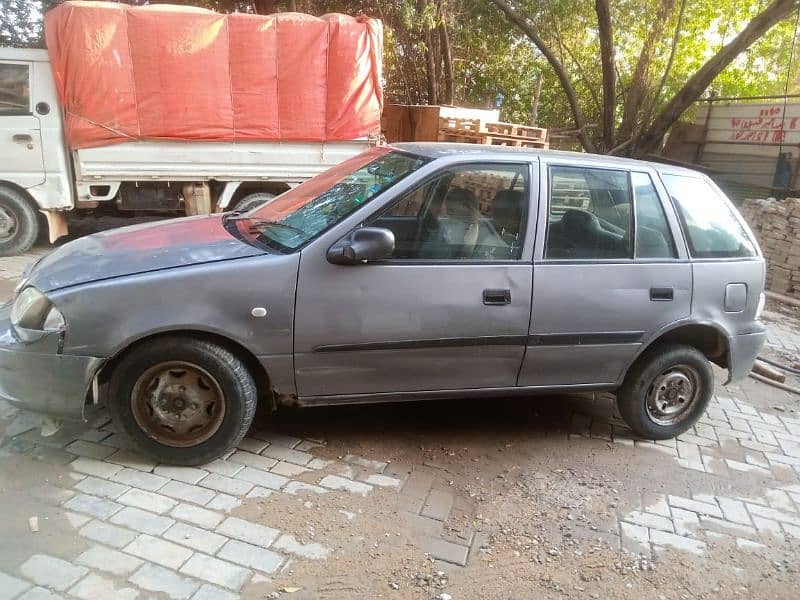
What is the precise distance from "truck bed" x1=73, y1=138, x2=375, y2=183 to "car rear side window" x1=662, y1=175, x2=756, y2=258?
5035 mm

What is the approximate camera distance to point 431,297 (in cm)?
324

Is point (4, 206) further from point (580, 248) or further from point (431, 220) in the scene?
point (580, 248)

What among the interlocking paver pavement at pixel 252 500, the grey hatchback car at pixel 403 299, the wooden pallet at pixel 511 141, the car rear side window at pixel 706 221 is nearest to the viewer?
the interlocking paver pavement at pixel 252 500

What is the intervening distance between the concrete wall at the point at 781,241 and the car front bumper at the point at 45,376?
864 cm

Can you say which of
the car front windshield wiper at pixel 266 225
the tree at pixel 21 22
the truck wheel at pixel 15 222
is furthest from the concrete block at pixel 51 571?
the tree at pixel 21 22

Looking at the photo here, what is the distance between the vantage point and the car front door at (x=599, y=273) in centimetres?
346

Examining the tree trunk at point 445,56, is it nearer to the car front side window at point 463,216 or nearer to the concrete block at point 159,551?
the car front side window at point 463,216

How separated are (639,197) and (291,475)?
8.40 feet

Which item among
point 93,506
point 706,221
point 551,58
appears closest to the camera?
point 93,506

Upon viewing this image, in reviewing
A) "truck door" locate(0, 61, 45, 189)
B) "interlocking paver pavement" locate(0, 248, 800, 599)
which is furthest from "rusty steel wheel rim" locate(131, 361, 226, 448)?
"truck door" locate(0, 61, 45, 189)

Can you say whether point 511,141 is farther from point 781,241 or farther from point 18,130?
point 18,130

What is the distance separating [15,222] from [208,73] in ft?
9.39

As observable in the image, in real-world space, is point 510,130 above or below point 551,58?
below

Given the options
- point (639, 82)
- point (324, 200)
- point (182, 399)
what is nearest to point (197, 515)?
point (182, 399)
